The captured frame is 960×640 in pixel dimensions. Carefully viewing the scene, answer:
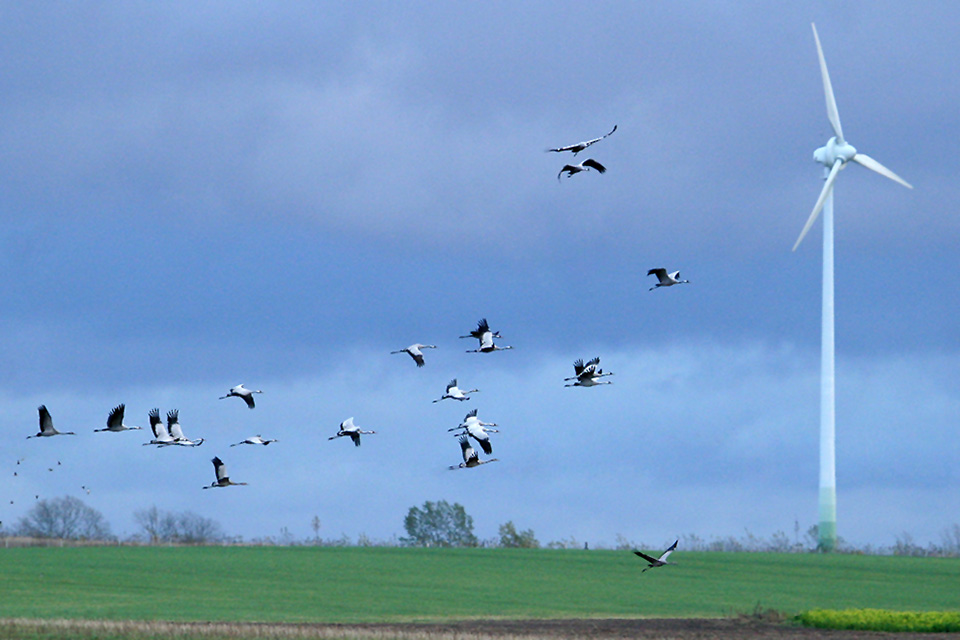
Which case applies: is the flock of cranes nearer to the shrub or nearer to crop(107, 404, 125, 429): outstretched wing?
crop(107, 404, 125, 429): outstretched wing

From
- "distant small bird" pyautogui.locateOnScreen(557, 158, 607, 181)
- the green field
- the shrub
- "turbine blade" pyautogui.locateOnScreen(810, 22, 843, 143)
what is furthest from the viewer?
"turbine blade" pyautogui.locateOnScreen(810, 22, 843, 143)

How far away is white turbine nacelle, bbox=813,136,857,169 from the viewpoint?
9231 cm

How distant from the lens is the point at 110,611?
59156mm

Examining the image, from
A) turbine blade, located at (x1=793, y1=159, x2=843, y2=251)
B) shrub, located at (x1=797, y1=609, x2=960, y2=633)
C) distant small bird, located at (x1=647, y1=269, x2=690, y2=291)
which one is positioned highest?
turbine blade, located at (x1=793, y1=159, x2=843, y2=251)

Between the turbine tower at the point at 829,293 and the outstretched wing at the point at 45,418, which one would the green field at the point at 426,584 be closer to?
the turbine tower at the point at 829,293

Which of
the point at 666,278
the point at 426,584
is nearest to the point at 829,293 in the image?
the point at 426,584

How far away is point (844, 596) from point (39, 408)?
4971 centimetres

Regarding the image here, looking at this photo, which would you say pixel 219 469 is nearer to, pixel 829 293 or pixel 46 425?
pixel 46 425

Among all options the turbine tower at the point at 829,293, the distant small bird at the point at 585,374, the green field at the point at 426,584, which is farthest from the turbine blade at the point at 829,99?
the distant small bird at the point at 585,374

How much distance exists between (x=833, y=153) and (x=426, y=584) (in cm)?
4170

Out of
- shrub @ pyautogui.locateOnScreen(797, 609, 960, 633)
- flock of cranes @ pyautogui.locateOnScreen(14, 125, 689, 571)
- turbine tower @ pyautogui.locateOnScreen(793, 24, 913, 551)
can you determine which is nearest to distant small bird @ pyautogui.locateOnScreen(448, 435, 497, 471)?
flock of cranes @ pyautogui.locateOnScreen(14, 125, 689, 571)

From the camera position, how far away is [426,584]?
74.6 m

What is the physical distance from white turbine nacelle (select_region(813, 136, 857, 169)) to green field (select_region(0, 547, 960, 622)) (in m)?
27.2

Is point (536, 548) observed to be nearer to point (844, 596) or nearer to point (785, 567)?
point (785, 567)
